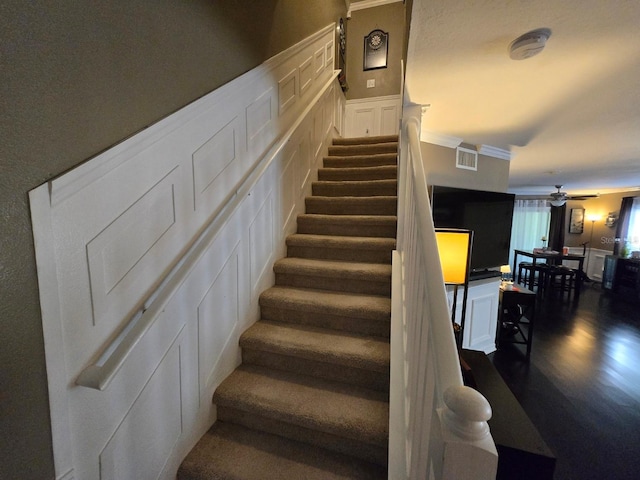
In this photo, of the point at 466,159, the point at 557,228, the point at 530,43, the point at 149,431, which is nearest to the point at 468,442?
the point at 149,431

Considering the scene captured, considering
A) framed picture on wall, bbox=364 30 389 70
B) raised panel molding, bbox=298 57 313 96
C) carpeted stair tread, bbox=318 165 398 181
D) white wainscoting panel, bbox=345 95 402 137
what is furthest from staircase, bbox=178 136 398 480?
framed picture on wall, bbox=364 30 389 70

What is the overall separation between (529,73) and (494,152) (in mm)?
2091

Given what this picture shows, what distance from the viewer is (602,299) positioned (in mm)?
6117

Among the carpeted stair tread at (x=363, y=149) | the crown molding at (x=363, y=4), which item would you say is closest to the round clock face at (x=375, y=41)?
the crown molding at (x=363, y=4)

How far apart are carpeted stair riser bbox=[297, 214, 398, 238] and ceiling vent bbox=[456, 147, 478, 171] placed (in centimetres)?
166

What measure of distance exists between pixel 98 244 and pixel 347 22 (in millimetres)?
5296

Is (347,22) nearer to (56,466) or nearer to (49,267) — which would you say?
(49,267)

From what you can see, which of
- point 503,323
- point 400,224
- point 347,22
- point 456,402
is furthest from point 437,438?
point 347,22

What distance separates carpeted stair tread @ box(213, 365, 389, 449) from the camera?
1162 millimetres

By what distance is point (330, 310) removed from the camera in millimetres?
1638

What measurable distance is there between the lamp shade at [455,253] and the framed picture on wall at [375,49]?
392 cm

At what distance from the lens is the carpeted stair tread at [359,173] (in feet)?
8.74

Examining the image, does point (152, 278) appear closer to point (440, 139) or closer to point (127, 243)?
point (127, 243)

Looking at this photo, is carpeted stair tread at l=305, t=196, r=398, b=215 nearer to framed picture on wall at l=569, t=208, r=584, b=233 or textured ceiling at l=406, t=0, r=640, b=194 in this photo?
textured ceiling at l=406, t=0, r=640, b=194
